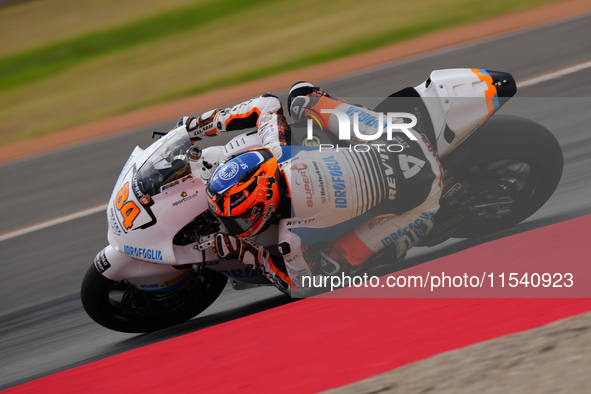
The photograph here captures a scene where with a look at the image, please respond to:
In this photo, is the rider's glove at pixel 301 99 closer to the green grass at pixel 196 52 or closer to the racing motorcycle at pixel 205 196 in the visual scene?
the racing motorcycle at pixel 205 196

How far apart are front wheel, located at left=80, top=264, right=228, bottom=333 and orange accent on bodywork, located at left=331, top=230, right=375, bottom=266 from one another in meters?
1.01

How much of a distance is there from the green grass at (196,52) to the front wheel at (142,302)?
6937 mm

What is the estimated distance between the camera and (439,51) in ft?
30.4

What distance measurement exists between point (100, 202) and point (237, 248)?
376 cm

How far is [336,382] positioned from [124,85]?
416 inches

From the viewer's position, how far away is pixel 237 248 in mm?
3402

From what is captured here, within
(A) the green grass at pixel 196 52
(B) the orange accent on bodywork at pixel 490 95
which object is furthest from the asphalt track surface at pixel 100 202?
(A) the green grass at pixel 196 52

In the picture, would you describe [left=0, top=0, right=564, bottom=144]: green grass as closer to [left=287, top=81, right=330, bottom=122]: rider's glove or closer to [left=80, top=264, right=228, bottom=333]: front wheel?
[left=287, top=81, right=330, bottom=122]: rider's glove

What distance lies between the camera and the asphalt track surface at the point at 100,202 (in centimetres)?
414

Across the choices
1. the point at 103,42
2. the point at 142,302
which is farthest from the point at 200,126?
the point at 103,42

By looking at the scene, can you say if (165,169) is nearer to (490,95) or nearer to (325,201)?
(325,201)

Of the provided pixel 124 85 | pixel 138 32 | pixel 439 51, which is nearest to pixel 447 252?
pixel 439 51

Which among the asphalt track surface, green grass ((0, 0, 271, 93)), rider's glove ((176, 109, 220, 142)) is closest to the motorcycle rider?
rider's glove ((176, 109, 220, 142))

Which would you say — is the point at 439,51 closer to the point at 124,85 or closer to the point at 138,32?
the point at 124,85
